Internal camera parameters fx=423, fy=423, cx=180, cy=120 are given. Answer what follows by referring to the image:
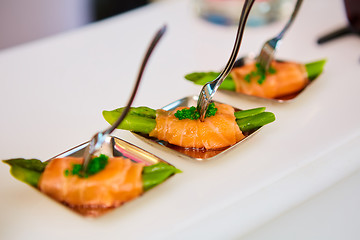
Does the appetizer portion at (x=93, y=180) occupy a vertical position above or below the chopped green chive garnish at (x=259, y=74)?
below

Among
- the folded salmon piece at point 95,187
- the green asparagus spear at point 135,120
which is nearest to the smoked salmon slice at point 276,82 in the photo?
the green asparagus spear at point 135,120

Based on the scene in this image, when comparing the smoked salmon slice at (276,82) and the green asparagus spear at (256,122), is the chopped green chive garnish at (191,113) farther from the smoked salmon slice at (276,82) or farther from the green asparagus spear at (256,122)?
the smoked salmon slice at (276,82)

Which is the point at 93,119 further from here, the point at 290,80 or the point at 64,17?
the point at 64,17

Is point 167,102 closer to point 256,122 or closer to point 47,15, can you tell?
point 256,122

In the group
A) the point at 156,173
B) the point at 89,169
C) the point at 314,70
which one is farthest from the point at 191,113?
the point at 314,70

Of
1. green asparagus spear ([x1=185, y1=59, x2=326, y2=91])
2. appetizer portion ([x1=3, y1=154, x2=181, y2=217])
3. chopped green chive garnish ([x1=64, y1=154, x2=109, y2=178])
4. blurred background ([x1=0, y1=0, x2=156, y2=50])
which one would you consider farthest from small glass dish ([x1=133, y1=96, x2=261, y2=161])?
blurred background ([x1=0, y1=0, x2=156, y2=50])
